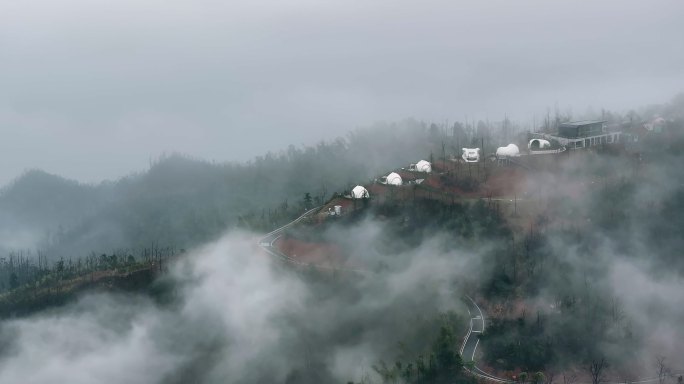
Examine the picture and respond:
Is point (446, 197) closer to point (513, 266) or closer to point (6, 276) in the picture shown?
point (513, 266)

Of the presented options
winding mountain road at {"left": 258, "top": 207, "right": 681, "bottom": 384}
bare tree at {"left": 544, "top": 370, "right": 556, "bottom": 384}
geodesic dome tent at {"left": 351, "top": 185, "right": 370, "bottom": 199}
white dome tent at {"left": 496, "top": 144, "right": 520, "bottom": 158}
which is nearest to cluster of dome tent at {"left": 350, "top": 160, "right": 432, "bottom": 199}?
geodesic dome tent at {"left": 351, "top": 185, "right": 370, "bottom": 199}

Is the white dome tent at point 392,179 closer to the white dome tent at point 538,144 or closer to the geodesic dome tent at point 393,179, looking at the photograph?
the geodesic dome tent at point 393,179

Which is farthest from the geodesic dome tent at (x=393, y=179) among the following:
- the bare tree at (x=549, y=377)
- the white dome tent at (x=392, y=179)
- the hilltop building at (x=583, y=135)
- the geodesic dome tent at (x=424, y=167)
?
the bare tree at (x=549, y=377)

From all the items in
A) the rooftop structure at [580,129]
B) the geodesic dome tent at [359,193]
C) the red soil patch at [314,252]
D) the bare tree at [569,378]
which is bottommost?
the bare tree at [569,378]

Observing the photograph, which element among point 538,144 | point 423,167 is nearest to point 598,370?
point 423,167

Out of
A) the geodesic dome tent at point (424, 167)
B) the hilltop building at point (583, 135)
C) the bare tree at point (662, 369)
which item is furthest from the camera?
the hilltop building at point (583, 135)

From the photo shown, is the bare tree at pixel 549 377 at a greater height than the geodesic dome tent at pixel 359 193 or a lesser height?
lesser

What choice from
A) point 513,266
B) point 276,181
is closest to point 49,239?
point 276,181
